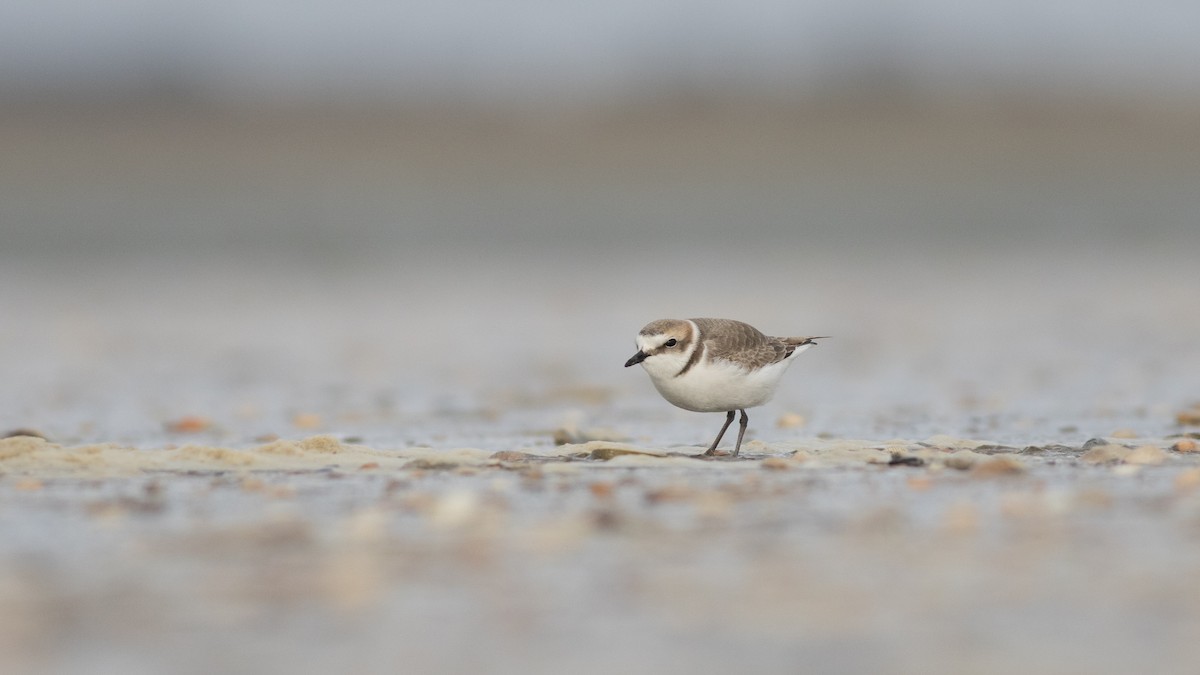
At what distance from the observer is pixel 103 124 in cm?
4097

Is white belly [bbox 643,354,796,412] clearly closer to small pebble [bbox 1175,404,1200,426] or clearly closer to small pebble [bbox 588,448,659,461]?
small pebble [bbox 588,448,659,461]

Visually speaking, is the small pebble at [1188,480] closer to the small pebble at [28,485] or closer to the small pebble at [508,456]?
the small pebble at [508,456]

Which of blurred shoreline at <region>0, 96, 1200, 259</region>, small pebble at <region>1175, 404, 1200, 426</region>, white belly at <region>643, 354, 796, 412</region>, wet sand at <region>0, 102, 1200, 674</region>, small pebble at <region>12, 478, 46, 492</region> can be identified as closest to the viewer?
wet sand at <region>0, 102, 1200, 674</region>

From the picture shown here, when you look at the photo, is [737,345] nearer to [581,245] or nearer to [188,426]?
[188,426]

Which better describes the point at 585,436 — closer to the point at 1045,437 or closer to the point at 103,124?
the point at 1045,437

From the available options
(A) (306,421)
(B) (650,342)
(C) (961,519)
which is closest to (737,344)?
(B) (650,342)

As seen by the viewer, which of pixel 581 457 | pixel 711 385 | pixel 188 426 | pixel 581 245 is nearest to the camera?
pixel 581 457

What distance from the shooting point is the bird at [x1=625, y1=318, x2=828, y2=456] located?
298 inches

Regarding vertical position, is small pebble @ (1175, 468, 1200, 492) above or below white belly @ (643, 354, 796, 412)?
below

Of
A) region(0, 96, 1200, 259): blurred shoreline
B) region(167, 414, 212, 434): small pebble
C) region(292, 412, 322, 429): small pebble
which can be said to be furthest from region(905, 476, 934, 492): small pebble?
region(0, 96, 1200, 259): blurred shoreline

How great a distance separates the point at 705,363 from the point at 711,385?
106 mm

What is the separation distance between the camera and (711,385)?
24.8 feet

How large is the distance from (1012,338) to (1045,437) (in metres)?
6.08

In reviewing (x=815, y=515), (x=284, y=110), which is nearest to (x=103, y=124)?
(x=284, y=110)
